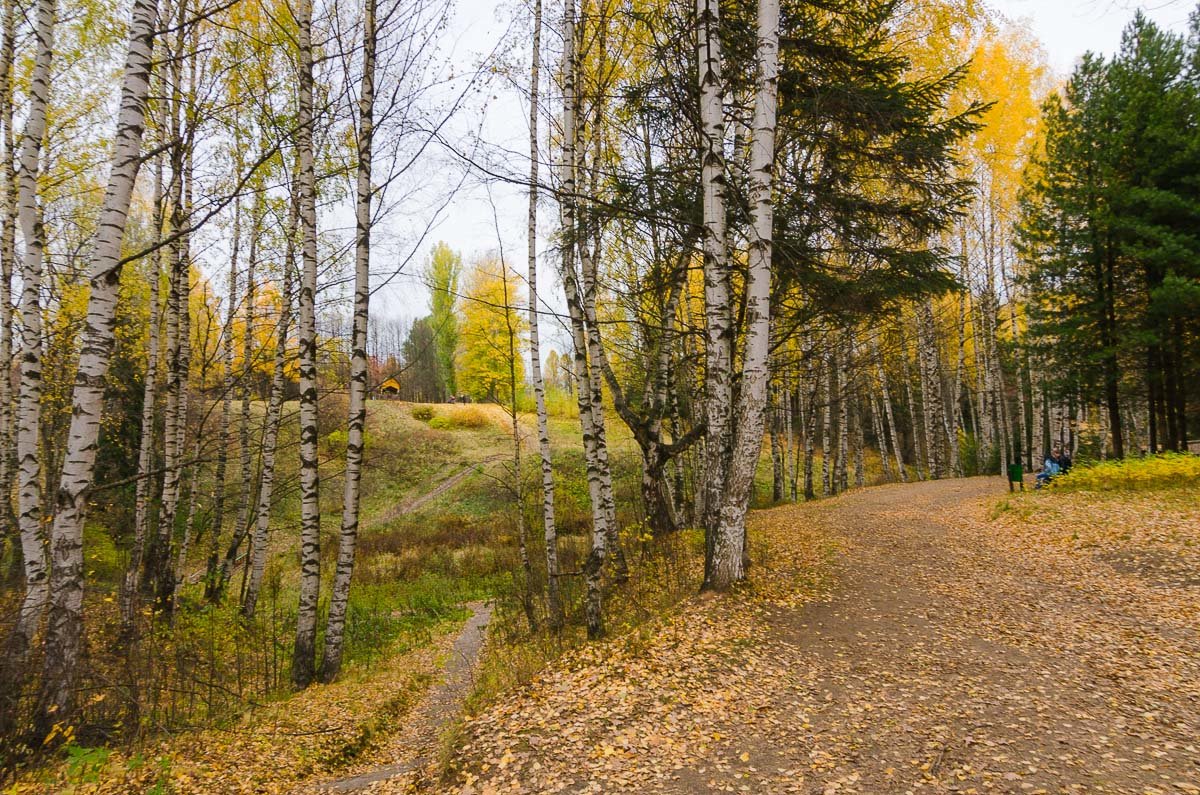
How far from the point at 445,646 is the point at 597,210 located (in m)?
7.90

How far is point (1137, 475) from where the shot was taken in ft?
35.7

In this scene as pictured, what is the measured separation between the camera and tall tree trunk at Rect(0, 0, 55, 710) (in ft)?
14.2

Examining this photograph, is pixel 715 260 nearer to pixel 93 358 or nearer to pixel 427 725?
pixel 93 358

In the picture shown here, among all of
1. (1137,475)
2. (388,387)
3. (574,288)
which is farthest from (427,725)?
(1137,475)

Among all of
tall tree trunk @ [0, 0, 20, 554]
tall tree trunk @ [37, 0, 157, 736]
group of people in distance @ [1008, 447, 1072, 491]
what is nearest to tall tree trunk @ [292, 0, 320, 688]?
tall tree trunk @ [37, 0, 157, 736]

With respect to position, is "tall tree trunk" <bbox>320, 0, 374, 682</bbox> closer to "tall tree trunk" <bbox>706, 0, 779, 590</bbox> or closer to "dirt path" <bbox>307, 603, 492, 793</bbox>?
"dirt path" <bbox>307, 603, 492, 793</bbox>

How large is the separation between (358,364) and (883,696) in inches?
268

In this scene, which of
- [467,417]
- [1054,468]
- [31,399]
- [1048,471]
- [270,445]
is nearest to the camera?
[31,399]

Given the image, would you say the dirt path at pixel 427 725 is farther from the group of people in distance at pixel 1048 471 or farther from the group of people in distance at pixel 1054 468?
the group of people in distance at pixel 1054 468

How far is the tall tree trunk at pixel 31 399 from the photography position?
4.33 metres

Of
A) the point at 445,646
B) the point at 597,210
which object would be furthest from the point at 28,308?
the point at 445,646

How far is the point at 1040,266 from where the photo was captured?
14531 mm

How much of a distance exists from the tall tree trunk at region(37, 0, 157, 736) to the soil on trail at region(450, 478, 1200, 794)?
340 centimetres

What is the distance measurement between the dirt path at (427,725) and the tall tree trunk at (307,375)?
1.72 m
